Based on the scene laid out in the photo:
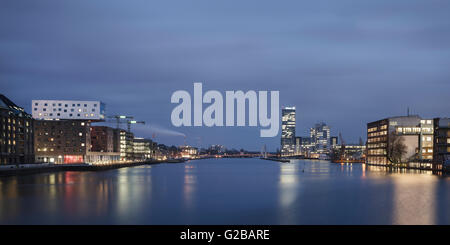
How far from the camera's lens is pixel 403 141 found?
136m

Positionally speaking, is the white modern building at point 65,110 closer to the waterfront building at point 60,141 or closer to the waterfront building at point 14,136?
the waterfront building at point 60,141

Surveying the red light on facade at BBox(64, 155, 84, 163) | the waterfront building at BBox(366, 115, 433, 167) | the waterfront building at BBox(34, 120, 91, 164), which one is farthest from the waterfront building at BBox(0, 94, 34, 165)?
the waterfront building at BBox(366, 115, 433, 167)

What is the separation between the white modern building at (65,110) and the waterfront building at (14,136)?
24046 mm

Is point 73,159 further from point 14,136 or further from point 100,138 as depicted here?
point 100,138

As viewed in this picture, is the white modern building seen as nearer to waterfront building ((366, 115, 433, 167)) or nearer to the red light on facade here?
the red light on facade

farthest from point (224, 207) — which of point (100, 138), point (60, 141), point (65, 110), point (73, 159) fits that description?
point (100, 138)

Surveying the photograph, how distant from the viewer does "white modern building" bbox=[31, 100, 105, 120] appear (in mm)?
131375

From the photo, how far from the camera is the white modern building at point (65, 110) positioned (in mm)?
131375

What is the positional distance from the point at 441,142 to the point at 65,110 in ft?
368

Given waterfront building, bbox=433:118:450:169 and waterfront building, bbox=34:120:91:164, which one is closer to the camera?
waterfront building, bbox=433:118:450:169

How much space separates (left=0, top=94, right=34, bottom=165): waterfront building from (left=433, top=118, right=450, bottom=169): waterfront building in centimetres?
10167

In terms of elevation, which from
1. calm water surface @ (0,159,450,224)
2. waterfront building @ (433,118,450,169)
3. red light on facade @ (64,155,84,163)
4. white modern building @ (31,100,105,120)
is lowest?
red light on facade @ (64,155,84,163)
